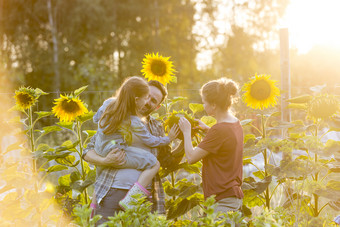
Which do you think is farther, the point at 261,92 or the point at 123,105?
the point at 261,92

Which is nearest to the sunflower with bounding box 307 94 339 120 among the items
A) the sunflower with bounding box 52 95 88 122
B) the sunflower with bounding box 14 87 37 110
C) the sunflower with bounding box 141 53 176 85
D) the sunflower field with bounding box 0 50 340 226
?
the sunflower field with bounding box 0 50 340 226

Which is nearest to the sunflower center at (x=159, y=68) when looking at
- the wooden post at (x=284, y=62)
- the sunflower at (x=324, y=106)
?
the sunflower at (x=324, y=106)

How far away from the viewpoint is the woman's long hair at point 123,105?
2.28 m

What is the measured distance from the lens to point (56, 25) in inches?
756

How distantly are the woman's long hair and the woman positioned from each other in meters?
0.34

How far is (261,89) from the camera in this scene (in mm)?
2660

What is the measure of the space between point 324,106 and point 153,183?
3.70 ft

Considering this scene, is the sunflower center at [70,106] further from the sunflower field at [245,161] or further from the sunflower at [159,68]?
the sunflower at [159,68]

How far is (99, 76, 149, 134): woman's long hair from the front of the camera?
228cm

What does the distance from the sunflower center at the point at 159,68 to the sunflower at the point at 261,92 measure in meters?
0.53

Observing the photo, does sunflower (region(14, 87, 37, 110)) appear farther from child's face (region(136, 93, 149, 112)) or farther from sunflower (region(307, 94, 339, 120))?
sunflower (region(307, 94, 339, 120))

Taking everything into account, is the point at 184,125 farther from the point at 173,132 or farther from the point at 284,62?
the point at 284,62

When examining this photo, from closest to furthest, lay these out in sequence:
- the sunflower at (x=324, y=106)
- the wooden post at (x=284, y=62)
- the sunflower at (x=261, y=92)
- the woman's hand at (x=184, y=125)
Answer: the woman's hand at (x=184, y=125)
the sunflower at (x=324, y=106)
the sunflower at (x=261, y=92)
the wooden post at (x=284, y=62)

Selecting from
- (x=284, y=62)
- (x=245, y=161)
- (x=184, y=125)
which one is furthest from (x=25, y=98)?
(x=284, y=62)
